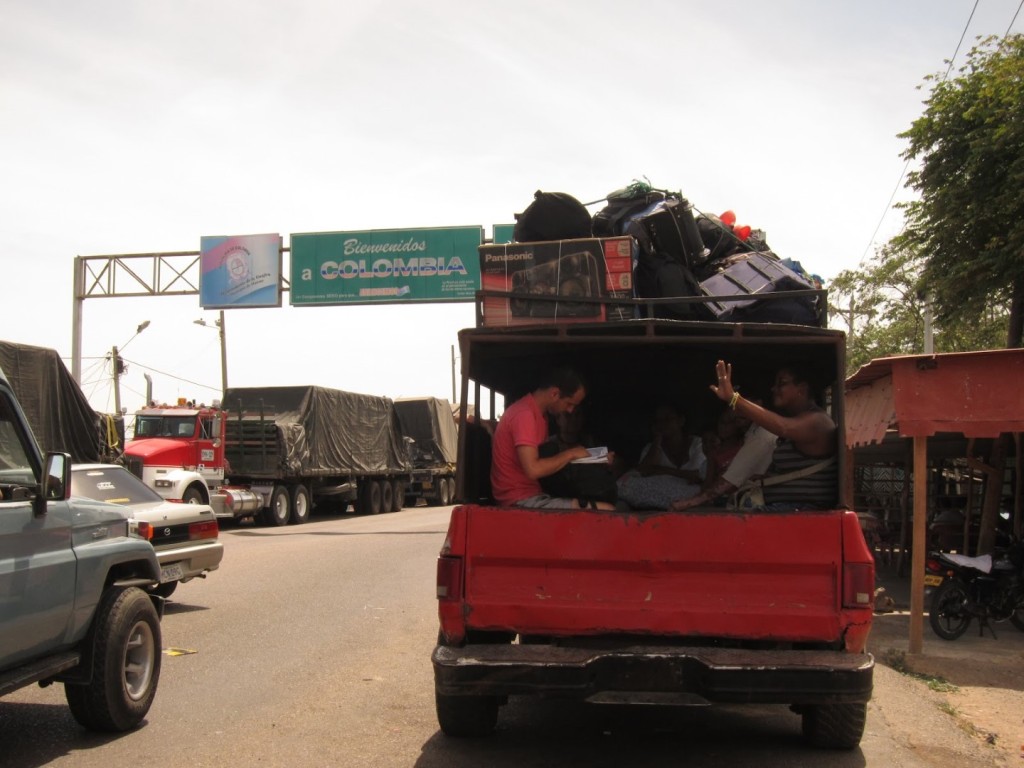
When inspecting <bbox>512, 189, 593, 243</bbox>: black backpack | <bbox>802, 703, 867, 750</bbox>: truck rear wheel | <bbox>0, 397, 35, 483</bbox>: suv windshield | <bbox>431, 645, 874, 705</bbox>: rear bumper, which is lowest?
<bbox>802, 703, 867, 750</bbox>: truck rear wheel

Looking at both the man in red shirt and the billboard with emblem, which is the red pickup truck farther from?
the billboard with emblem

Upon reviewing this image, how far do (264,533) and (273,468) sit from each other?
287 centimetres

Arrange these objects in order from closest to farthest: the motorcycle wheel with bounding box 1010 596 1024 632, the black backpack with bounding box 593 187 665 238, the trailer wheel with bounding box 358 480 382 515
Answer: the black backpack with bounding box 593 187 665 238, the motorcycle wheel with bounding box 1010 596 1024 632, the trailer wheel with bounding box 358 480 382 515

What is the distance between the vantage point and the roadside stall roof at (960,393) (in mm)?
9680

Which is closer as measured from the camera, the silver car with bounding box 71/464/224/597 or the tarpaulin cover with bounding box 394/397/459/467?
the silver car with bounding box 71/464/224/597

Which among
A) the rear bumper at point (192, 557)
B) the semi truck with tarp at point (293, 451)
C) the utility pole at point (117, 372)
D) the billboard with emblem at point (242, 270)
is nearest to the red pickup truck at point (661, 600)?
the rear bumper at point (192, 557)

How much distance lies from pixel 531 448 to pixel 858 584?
6.24ft

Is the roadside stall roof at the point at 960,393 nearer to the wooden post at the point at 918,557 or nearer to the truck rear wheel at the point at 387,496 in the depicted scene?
the wooden post at the point at 918,557

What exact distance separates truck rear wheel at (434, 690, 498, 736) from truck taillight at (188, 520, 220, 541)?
550 centimetres

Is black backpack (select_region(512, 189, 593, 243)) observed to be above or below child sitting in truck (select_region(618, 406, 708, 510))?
above

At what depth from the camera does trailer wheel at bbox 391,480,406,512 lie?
3438cm

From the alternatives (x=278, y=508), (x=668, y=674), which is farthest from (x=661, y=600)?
(x=278, y=508)

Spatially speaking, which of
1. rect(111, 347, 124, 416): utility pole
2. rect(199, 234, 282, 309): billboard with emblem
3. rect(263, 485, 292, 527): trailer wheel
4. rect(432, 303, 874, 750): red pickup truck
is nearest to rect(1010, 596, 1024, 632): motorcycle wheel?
rect(432, 303, 874, 750): red pickup truck

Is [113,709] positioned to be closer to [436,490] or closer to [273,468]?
[273,468]
